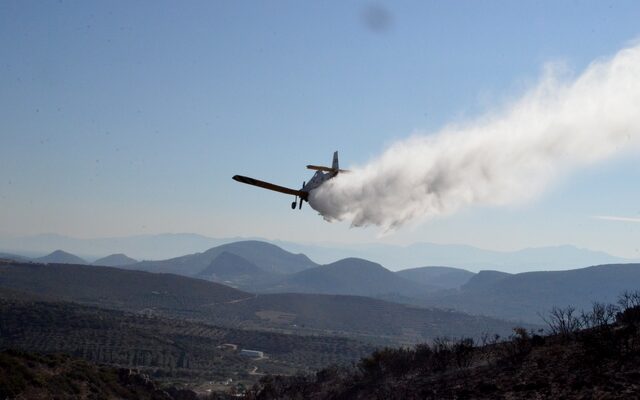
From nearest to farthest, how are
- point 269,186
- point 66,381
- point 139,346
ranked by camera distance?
point 269,186
point 66,381
point 139,346

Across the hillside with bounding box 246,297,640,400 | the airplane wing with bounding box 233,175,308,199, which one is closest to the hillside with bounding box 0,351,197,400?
the airplane wing with bounding box 233,175,308,199

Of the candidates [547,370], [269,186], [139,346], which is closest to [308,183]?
[269,186]

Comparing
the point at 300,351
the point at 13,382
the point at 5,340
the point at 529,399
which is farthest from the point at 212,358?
the point at 529,399

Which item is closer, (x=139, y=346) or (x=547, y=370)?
(x=547, y=370)

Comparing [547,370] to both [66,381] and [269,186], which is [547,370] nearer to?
[269,186]

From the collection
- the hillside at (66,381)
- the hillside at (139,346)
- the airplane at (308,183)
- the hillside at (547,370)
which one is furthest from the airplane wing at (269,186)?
the hillside at (139,346)

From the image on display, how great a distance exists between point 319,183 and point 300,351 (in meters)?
150

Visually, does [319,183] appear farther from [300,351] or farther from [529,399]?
[300,351]

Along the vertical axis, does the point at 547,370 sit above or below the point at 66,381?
above

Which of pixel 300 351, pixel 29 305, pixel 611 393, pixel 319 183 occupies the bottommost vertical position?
pixel 300 351

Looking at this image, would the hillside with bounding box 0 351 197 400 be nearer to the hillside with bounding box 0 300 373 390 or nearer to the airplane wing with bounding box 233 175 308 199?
the airplane wing with bounding box 233 175 308 199

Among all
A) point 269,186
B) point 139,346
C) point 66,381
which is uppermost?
point 269,186

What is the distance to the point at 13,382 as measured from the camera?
56562 millimetres

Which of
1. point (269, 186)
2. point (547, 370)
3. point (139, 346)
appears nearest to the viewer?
point (547, 370)
